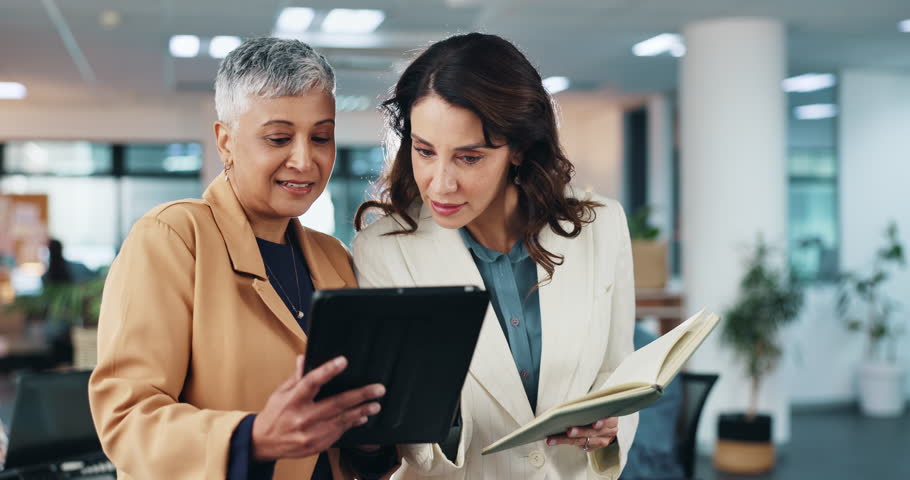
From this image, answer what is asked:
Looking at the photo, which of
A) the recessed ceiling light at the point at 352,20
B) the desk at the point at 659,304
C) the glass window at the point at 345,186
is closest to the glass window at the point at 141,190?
the glass window at the point at 345,186

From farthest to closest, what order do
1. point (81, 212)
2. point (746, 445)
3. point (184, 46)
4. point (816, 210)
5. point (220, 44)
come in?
point (81, 212) → point (816, 210) → point (184, 46) → point (220, 44) → point (746, 445)

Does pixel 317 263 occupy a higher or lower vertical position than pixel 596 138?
lower

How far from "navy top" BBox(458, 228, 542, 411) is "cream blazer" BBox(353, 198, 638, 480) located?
4cm

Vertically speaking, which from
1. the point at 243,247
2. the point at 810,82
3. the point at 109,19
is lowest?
the point at 243,247

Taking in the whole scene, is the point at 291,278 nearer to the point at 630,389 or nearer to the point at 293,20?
the point at 630,389

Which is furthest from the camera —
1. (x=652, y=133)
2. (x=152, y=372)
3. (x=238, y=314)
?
(x=652, y=133)

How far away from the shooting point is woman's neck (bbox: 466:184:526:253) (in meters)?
1.79

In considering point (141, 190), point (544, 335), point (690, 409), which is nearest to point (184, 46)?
point (141, 190)

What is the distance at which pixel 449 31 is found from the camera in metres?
6.52

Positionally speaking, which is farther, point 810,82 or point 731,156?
point 810,82

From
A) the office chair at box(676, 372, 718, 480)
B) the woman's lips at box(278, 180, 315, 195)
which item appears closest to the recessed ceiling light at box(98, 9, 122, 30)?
the office chair at box(676, 372, 718, 480)

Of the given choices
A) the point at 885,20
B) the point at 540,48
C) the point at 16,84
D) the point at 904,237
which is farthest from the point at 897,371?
the point at 16,84

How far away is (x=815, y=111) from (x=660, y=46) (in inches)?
81.6

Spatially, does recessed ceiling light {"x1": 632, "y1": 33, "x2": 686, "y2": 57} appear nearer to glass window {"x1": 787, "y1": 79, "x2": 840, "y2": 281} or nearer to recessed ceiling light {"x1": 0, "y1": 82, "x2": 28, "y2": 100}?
glass window {"x1": 787, "y1": 79, "x2": 840, "y2": 281}
